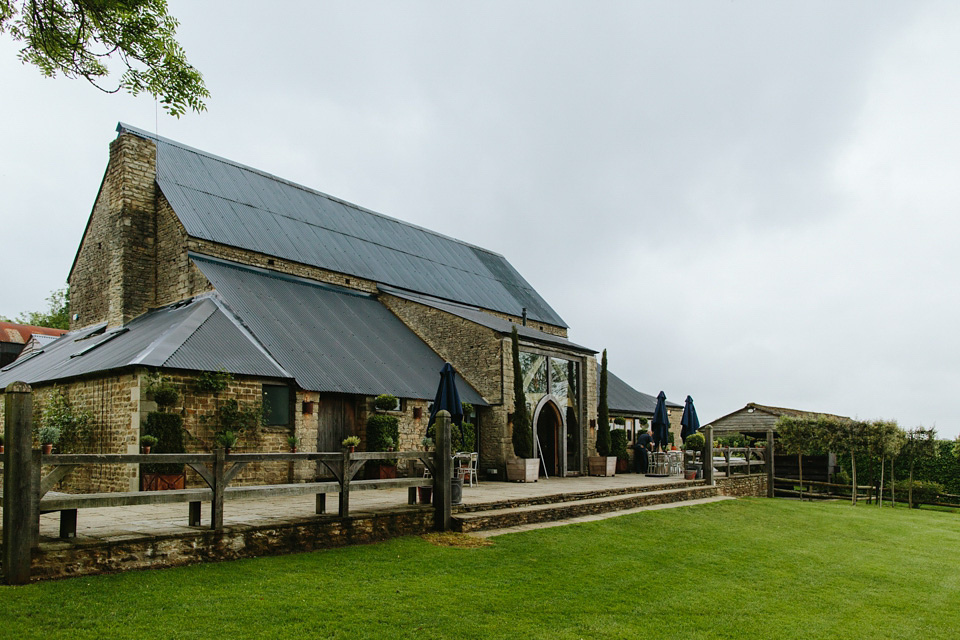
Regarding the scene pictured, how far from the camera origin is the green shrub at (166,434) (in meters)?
12.2

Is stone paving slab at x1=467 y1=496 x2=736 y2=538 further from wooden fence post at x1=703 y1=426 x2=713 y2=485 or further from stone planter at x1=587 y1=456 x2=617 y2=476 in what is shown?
stone planter at x1=587 y1=456 x2=617 y2=476

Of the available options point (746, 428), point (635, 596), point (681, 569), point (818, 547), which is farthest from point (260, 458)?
point (746, 428)

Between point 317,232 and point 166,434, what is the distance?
11.0 metres

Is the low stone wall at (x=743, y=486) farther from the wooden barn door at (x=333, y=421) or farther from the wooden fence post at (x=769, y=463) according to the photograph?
the wooden barn door at (x=333, y=421)

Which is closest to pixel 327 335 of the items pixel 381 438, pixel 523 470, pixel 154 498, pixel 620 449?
pixel 381 438

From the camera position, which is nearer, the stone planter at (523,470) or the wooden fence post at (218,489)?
the wooden fence post at (218,489)

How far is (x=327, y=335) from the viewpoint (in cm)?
1772

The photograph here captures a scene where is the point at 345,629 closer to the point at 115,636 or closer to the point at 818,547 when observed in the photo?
the point at 115,636

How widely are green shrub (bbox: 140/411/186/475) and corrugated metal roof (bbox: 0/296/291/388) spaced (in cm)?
92

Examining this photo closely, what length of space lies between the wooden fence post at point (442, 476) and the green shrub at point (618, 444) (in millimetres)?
11993

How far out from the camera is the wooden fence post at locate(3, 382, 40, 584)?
6219 millimetres

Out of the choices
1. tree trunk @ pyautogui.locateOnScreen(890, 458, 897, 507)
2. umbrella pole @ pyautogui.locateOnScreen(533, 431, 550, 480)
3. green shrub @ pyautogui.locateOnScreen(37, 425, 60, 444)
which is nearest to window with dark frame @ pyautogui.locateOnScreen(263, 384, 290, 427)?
green shrub @ pyautogui.locateOnScreen(37, 425, 60, 444)

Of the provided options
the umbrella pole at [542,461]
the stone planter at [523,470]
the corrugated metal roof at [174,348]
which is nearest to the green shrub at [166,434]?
the corrugated metal roof at [174,348]

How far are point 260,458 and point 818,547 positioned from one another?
8693mm
